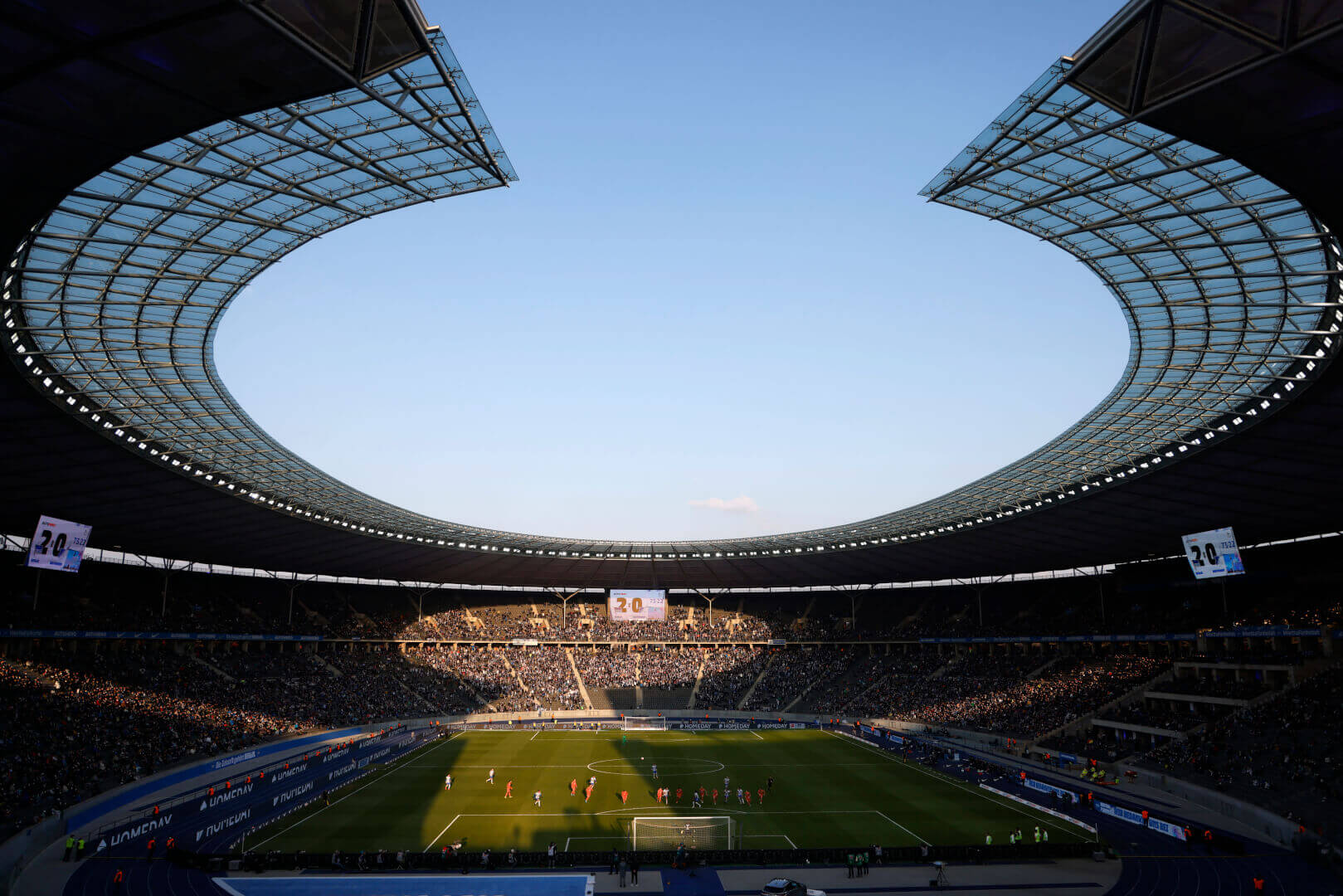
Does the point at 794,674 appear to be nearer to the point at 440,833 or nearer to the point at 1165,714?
the point at 1165,714

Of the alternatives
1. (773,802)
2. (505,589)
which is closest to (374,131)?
(773,802)

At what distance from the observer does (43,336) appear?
2941 cm

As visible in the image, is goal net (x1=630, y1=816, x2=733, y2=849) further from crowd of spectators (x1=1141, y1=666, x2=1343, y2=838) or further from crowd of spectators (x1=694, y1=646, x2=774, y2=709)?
crowd of spectators (x1=694, y1=646, x2=774, y2=709)

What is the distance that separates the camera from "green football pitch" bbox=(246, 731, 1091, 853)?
35.9 m

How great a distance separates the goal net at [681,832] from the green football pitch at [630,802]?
67 centimetres

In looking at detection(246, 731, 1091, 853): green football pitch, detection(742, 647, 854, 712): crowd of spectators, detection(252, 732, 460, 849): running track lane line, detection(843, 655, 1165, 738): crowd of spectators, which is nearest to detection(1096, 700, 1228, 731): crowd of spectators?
detection(843, 655, 1165, 738): crowd of spectators

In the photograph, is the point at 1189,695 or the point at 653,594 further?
the point at 653,594

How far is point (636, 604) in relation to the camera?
3533 inches

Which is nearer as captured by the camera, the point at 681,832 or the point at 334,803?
the point at 681,832

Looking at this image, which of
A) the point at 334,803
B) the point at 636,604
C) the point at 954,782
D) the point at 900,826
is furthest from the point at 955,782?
the point at 636,604

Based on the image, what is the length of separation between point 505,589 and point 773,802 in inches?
2489

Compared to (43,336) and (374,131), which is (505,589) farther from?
(374,131)

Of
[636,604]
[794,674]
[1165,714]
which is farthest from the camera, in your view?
[636,604]

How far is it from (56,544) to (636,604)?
54.8 meters
